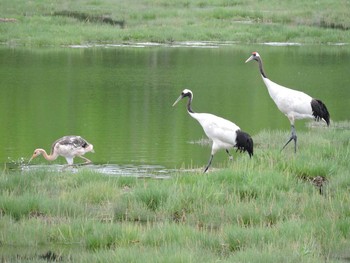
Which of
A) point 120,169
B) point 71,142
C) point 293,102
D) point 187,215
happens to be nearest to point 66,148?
point 71,142

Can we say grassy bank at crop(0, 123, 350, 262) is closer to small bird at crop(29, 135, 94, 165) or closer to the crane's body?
the crane's body

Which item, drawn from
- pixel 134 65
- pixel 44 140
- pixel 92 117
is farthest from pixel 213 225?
pixel 134 65

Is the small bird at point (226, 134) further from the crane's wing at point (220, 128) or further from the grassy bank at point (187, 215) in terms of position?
the grassy bank at point (187, 215)

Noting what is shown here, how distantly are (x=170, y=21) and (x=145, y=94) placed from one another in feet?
59.7

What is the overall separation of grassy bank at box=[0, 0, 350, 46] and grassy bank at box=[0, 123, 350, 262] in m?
28.7

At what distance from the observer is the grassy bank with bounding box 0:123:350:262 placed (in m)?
8.82

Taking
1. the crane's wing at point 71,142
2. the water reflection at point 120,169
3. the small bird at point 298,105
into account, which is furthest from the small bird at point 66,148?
the small bird at point 298,105

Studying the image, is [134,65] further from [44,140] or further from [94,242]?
[94,242]

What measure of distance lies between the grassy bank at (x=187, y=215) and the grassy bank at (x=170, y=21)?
28.7 m

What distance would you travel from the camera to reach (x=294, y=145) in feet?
52.9

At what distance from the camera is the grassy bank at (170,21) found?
42125mm

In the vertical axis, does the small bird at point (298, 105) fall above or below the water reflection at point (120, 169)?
above

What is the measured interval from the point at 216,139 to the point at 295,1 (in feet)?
131

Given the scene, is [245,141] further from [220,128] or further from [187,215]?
[187,215]
